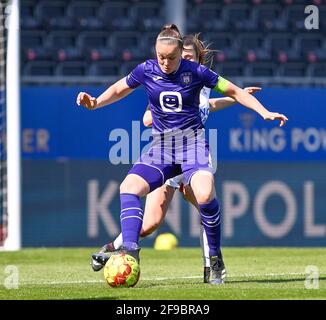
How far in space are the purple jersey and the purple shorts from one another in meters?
0.10

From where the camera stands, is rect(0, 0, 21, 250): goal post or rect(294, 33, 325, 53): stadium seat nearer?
rect(0, 0, 21, 250): goal post

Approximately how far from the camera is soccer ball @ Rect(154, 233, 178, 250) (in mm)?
14891

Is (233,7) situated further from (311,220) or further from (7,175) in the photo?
(7,175)

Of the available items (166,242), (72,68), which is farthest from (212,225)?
(72,68)

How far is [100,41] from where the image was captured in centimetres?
1950

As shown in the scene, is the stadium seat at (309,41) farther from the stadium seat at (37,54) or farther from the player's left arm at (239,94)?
the player's left arm at (239,94)

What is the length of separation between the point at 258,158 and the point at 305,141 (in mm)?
715

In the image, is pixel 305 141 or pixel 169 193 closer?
pixel 169 193

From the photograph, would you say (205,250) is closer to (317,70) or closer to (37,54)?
(37,54)

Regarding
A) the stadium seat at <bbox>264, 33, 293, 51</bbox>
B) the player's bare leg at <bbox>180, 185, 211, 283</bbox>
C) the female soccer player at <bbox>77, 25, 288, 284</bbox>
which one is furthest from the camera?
the stadium seat at <bbox>264, 33, 293, 51</bbox>

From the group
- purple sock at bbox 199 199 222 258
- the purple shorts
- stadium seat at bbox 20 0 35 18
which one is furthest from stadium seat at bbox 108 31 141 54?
purple sock at bbox 199 199 222 258

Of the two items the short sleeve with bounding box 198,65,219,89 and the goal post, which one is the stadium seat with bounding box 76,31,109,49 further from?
the short sleeve with bounding box 198,65,219,89

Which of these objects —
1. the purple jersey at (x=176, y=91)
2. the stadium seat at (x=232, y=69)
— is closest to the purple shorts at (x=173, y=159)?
the purple jersey at (x=176, y=91)
